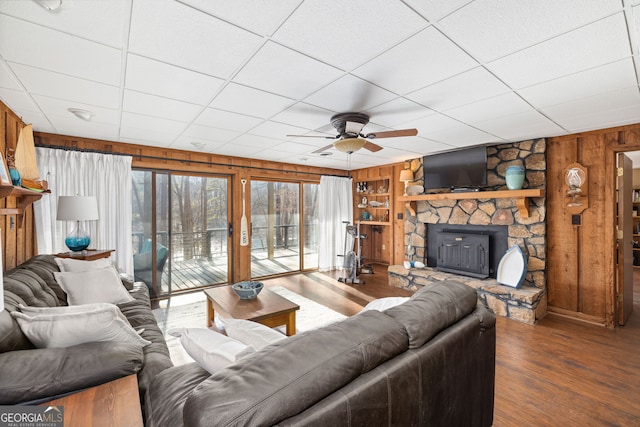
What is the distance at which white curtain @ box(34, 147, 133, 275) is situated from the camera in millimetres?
3391

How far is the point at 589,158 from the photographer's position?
342cm

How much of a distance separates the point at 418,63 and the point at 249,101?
56.3 inches

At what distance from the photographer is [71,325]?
1.45m

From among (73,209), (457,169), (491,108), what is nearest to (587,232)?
(457,169)

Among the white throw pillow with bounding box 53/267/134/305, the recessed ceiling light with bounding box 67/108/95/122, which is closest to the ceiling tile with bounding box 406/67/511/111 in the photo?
the recessed ceiling light with bounding box 67/108/95/122

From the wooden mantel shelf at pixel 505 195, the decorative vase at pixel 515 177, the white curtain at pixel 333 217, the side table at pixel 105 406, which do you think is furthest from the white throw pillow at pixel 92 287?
the decorative vase at pixel 515 177

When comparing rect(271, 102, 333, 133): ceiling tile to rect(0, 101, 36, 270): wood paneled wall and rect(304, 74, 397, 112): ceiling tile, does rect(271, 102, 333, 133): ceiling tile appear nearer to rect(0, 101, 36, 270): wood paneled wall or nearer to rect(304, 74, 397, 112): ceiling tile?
rect(304, 74, 397, 112): ceiling tile

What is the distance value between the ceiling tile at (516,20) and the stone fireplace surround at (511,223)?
2.77 meters

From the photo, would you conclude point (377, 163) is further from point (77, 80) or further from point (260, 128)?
point (77, 80)

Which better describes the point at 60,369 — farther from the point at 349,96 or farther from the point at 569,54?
the point at 569,54

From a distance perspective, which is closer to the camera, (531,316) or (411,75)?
(411,75)

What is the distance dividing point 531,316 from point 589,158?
81.1 inches

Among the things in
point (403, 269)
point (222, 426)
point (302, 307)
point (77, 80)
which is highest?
point (77, 80)

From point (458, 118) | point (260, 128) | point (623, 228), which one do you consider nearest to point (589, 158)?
point (623, 228)
